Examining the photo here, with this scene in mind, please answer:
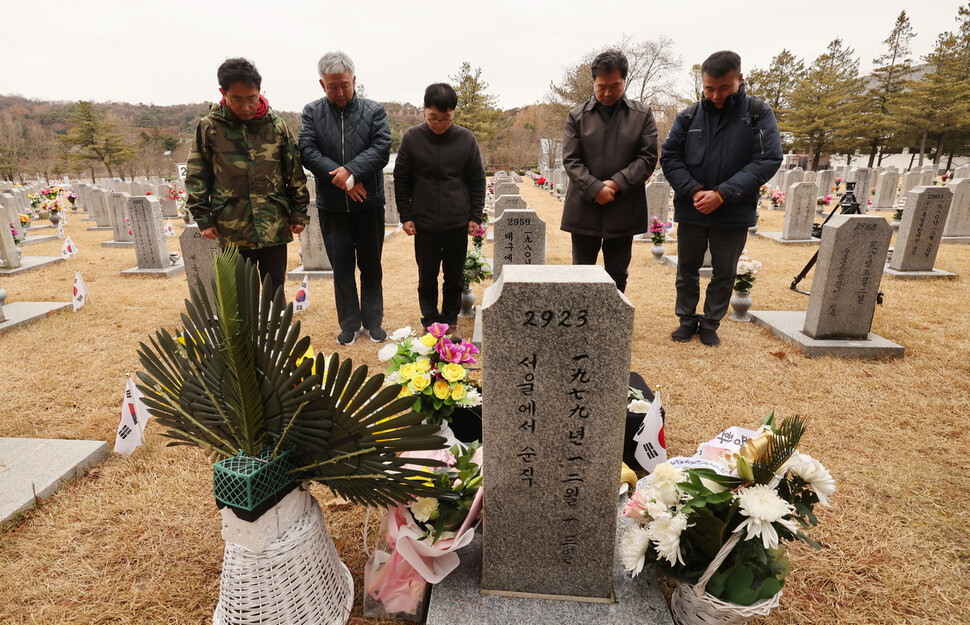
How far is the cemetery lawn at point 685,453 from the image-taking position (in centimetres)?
176

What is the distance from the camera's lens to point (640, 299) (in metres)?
5.56

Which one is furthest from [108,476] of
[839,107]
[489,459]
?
[839,107]

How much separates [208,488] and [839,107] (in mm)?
34530

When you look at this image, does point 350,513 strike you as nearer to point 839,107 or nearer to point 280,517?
point 280,517

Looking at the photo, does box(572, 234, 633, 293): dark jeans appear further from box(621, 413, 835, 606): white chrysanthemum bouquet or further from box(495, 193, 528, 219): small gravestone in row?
box(495, 193, 528, 219): small gravestone in row

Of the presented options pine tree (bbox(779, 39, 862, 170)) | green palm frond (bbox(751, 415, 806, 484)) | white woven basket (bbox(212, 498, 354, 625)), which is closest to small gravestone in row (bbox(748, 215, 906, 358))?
green palm frond (bbox(751, 415, 806, 484))

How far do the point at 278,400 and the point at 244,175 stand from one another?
2.31 m

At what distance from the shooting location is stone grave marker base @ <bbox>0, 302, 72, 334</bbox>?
4539 mm

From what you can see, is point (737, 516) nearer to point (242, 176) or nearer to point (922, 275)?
point (242, 176)

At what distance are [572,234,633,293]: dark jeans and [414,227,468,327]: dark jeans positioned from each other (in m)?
0.93

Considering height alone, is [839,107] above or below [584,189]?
above

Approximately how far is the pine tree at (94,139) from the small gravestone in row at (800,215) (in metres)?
33.7

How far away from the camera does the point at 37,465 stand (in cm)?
240

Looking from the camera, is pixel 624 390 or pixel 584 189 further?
pixel 584 189
